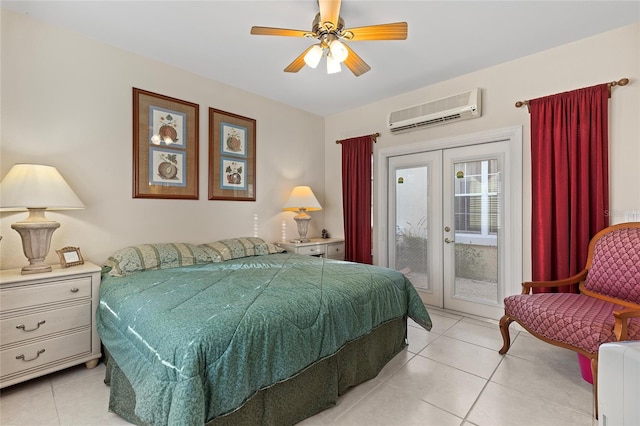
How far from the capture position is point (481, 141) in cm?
318

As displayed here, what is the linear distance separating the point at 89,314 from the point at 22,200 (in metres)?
0.91

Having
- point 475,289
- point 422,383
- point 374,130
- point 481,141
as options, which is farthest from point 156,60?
point 475,289

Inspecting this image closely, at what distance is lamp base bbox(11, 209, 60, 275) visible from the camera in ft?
6.70

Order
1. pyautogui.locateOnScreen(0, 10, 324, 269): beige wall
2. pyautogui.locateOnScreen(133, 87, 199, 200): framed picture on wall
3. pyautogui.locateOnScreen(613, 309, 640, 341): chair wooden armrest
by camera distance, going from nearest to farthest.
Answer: pyautogui.locateOnScreen(613, 309, 640, 341): chair wooden armrest
pyautogui.locateOnScreen(0, 10, 324, 269): beige wall
pyautogui.locateOnScreen(133, 87, 199, 200): framed picture on wall

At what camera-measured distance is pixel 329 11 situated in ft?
6.27

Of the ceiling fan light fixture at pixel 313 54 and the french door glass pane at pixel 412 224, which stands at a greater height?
the ceiling fan light fixture at pixel 313 54

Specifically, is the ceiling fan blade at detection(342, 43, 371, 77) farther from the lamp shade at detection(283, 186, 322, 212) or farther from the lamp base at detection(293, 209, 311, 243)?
the lamp base at detection(293, 209, 311, 243)

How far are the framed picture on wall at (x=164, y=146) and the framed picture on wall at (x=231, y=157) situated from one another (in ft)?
0.66

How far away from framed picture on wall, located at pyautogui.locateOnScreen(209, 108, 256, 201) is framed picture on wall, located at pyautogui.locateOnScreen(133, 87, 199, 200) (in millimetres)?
203

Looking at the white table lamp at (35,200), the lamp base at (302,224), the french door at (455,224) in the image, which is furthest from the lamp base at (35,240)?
the french door at (455,224)

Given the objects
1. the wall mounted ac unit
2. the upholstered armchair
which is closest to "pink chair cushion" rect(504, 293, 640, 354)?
the upholstered armchair

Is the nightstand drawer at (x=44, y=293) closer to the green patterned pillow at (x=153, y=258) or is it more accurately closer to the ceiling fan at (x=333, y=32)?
the green patterned pillow at (x=153, y=258)

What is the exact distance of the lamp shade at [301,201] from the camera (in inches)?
152

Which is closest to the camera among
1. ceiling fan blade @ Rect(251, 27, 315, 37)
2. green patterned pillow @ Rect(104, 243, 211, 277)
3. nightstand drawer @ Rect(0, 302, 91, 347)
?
nightstand drawer @ Rect(0, 302, 91, 347)
